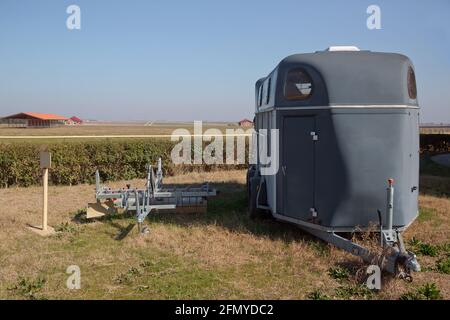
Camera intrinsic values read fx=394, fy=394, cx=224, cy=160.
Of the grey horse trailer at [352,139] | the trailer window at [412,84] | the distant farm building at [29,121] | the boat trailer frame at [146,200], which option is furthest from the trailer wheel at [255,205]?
the distant farm building at [29,121]

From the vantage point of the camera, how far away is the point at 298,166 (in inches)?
255

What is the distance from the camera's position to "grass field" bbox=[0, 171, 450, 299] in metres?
5.04

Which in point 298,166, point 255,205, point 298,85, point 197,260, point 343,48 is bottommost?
point 197,260

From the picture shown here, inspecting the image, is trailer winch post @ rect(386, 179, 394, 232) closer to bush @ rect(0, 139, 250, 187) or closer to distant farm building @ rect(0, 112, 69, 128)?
bush @ rect(0, 139, 250, 187)

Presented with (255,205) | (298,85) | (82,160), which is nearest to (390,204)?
(298,85)

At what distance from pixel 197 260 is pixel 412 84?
4.45 meters

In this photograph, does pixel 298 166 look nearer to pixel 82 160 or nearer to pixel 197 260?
pixel 197 260

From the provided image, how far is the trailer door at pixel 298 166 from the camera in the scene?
20.7 ft

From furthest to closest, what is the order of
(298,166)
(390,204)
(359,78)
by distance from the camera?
(298,166)
(359,78)
(390,204)

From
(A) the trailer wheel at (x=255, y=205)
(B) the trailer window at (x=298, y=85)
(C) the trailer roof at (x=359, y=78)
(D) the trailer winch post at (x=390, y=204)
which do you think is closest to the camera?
(D) the trailer winch post at (x=390, y=204)

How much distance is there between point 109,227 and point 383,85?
573cm

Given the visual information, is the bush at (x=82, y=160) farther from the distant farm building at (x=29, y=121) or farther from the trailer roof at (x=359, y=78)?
the distant farm building at (x=29, y=121)

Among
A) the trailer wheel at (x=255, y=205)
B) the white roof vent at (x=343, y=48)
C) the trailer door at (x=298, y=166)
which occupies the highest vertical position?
the white roof vent at (x=343, y=48)

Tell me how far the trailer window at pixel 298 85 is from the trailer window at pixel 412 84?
157 cm
